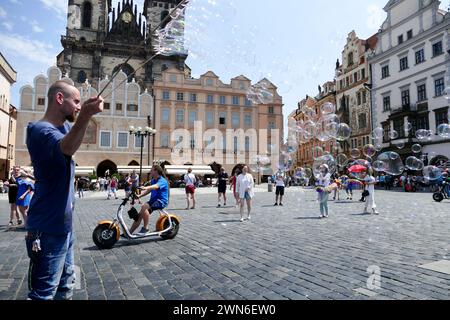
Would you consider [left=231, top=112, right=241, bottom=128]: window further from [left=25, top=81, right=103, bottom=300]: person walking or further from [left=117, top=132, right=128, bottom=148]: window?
[left=25, top=81, right=103, bottom=300]: person walking

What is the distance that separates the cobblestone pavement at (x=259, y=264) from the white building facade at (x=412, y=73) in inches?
981

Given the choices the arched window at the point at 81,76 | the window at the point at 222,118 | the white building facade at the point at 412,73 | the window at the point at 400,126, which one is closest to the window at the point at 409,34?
the white building facade at the point at 412,73

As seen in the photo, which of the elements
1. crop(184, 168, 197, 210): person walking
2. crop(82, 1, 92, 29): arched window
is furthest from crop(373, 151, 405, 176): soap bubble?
crop(82, 1, 92, 29): arched window

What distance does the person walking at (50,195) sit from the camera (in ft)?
6.34

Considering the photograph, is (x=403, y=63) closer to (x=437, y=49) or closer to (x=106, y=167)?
(x=437, y=49)

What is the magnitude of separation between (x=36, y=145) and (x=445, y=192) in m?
19.4

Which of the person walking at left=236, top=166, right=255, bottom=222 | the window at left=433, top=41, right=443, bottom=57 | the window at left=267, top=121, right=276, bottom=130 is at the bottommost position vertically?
the person walking at left=236, top=166, right=255, bottom=222

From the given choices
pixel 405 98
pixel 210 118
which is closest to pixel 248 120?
pixel 210 118

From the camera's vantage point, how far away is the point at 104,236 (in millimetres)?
5621

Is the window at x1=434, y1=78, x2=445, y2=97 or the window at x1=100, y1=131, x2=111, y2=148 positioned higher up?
the window at x1=434, y1=78, x2=445, y2=97

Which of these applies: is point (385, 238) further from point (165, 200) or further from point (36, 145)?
point (36, 145)

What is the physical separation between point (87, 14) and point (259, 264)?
2507 inches

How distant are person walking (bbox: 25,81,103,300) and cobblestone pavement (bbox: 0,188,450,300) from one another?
1.42 m

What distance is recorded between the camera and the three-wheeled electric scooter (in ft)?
18.3
